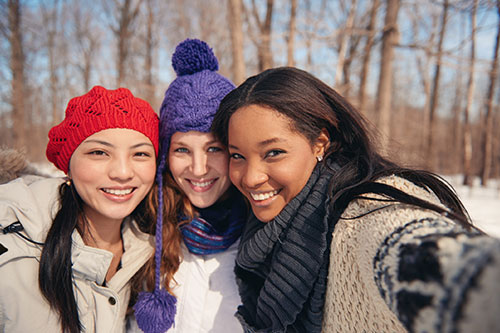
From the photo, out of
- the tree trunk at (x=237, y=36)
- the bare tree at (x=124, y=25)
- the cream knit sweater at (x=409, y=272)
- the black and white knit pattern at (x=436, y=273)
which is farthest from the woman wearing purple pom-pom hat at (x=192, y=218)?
the bare tree at (x=124, y=25)

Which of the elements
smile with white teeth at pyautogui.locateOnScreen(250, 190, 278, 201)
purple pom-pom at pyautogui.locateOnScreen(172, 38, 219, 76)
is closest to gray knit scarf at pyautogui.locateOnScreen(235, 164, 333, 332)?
smile with white teeth at pyautogui.locateOnScreen(250, 190, 278, 201)

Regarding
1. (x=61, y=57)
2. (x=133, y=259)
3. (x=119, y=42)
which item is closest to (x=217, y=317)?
(x=133, y=259)

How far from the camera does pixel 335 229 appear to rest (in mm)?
1225

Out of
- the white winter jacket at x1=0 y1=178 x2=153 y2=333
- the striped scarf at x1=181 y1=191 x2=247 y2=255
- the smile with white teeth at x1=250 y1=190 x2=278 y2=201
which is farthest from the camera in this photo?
the striped scarf at x1=181 y1=191 x2=247 y2=255

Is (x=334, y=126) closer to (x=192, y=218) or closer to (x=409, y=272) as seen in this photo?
(x=409, y=272)

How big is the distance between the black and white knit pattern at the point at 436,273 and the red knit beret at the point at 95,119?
5.10ft

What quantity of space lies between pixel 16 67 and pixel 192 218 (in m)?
12.9

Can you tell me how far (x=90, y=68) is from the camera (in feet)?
56.4

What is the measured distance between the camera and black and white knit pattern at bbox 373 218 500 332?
0.61 m

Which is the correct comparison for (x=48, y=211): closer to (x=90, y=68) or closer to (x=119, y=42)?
(x=119, y=42)

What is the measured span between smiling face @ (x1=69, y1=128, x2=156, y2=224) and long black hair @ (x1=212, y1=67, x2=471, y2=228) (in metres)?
0.65

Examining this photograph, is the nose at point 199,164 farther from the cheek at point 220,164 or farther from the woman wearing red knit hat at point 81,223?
the woman wearing red knit hat at point 81,223

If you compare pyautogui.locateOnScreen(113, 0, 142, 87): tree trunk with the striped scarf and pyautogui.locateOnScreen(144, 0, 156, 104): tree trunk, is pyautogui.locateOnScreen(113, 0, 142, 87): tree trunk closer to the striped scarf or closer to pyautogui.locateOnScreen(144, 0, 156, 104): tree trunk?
pyautogui.locateOnScreen(144, 0, 156, 104): tree trunk

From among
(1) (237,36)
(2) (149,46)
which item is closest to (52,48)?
(2) (149,46)
